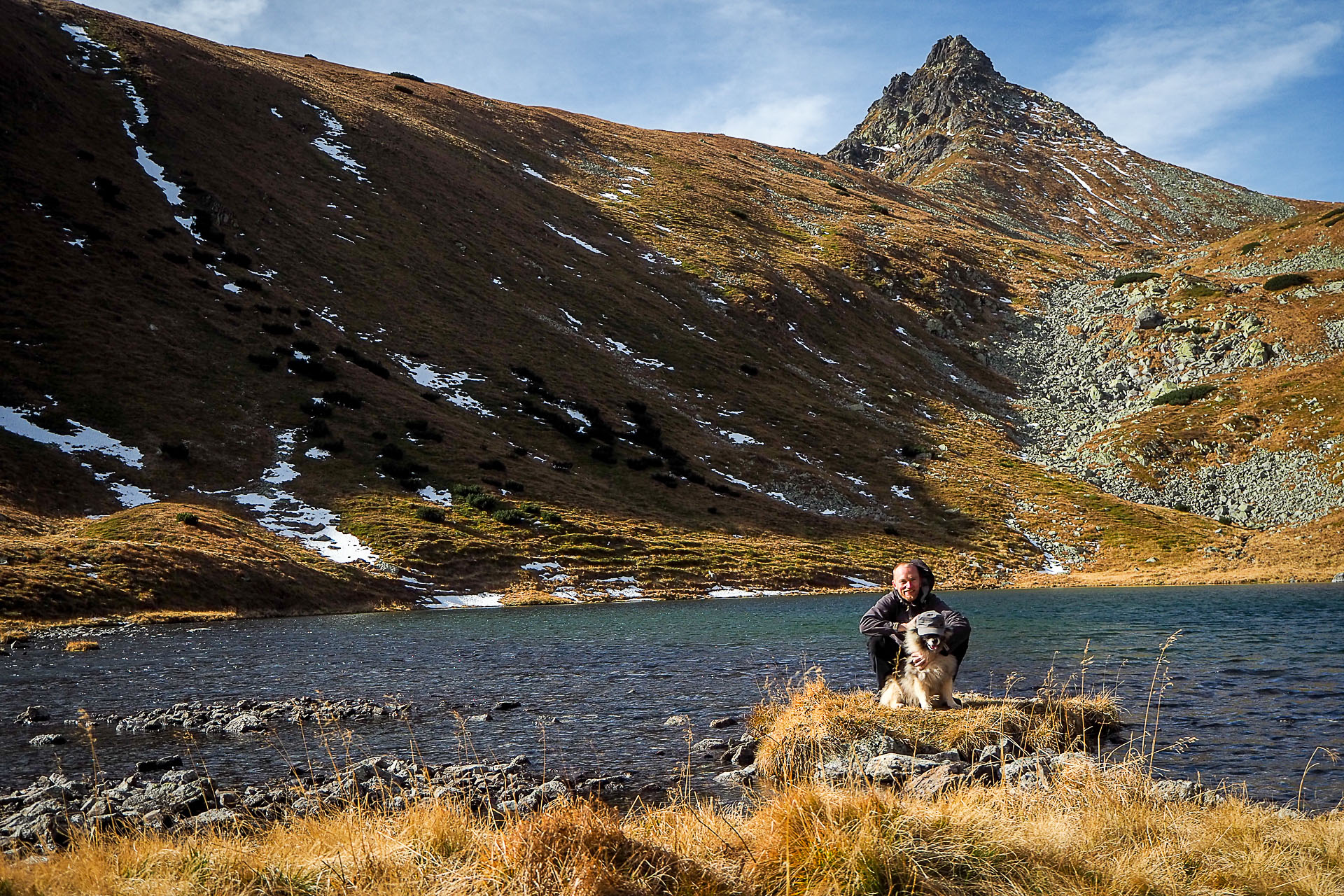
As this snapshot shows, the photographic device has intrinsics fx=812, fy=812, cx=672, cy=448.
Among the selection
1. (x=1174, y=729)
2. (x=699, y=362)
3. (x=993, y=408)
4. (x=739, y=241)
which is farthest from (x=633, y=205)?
(x=1174, y=729)

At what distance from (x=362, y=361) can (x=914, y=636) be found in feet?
185

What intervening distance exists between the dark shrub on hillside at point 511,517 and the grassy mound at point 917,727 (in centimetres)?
3684

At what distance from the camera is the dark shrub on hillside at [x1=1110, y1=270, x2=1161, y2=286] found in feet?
358

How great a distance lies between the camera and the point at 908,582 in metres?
11.1

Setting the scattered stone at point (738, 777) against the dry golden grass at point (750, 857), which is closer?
the dry golden grass at point (750, 857)

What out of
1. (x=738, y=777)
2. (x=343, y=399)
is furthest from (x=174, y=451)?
(x=738, y=777)

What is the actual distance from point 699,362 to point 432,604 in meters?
47.1

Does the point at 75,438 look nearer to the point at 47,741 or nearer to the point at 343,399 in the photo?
the point at 343,399

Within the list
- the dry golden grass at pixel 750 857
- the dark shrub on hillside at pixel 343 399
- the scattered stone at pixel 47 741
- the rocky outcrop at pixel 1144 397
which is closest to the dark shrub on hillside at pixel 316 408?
the dark shrub on hillside at pixel 343 399

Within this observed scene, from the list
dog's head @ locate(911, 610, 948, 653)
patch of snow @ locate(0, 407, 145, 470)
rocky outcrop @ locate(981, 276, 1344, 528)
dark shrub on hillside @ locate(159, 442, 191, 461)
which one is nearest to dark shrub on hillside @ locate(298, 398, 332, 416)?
dark shrub on hillside @ locate(159, 442, 191, 461)

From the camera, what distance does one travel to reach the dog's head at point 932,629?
35.2 feet

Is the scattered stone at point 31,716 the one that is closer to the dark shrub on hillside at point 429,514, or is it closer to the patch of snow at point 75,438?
the dark shrub on hillside at point 429,514

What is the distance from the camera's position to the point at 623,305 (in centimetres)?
8631

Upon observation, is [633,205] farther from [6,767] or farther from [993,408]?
[6,767]
